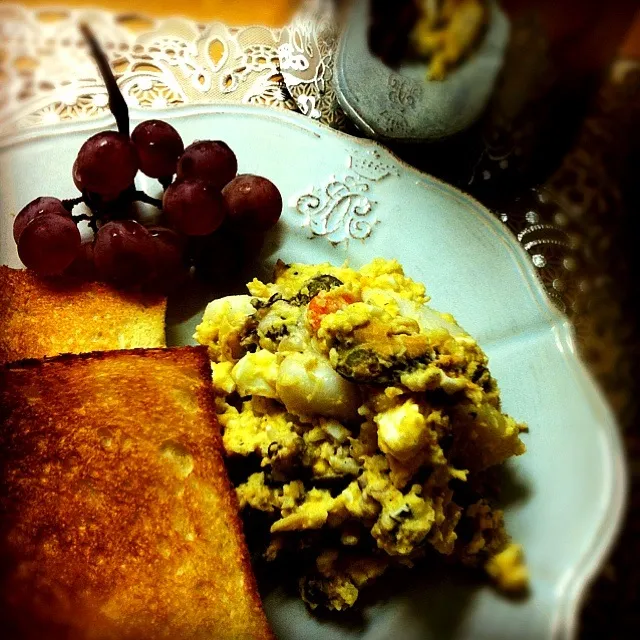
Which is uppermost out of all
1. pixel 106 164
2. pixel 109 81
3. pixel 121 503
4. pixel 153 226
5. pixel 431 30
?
pixel 431 30

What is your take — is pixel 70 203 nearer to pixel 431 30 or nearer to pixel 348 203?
pixel 348 203

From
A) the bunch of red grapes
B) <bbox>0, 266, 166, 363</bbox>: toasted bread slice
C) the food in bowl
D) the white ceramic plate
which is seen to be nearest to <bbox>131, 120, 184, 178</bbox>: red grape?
the bunch of red grapes

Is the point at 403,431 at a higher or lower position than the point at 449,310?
higher

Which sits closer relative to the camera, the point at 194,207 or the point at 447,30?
the point at 447,30

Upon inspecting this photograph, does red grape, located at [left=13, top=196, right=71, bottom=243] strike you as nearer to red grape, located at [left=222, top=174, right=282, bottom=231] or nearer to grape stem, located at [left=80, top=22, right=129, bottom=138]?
grape stem, located at [left=80, top=22, right=129, bottom=138]

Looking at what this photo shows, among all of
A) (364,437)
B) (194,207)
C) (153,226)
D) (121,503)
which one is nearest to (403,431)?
(364,437)

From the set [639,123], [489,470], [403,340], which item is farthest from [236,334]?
[639,123]

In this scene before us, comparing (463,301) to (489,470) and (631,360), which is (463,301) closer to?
(489,470)

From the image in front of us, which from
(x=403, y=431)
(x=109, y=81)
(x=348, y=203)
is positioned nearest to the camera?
(x=403, y=431)
